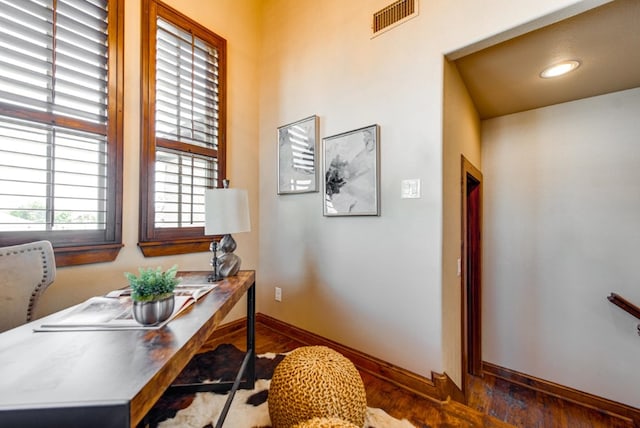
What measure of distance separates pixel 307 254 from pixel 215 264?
37.1 inches

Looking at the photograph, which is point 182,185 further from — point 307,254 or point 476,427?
point 476,427

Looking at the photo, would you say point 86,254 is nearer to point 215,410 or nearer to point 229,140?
point 215,410

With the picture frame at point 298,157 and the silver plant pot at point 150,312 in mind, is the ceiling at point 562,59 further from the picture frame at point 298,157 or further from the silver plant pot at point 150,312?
the silver plant pot at point 150,312

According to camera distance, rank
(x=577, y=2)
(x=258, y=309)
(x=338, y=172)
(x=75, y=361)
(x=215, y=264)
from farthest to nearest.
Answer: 1. (x=258, y=309)
2. (x=338, y=172)
3. (x=215, y=264)
4. (x=577, y=2)
5. (x=75, y=361)

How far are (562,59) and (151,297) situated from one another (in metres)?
2.84

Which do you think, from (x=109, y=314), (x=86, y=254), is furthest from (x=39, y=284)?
(x=109, y=314)

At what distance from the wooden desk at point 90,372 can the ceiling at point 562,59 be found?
2.35m

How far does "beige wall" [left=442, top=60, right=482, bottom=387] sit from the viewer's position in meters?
1.74

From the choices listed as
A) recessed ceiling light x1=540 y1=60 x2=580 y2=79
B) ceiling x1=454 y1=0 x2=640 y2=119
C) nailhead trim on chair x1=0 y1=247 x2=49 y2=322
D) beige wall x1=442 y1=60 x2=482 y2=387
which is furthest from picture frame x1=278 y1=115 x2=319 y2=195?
recessed ceiling light x1=540 y1=60 x2=580 y2=79

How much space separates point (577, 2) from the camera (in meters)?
1.31

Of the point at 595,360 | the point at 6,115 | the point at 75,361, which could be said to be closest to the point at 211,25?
the point at 6,115

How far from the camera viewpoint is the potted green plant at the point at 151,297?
890 millimetres

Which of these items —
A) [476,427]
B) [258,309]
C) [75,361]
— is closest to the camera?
[75,361]

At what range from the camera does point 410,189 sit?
5.93 ft
